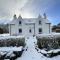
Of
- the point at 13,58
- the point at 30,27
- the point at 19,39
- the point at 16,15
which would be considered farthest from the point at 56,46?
the point at 16,15

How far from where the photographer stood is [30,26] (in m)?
14.6

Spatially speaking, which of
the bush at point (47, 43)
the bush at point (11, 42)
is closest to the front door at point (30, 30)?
the bush at point (11, 42)

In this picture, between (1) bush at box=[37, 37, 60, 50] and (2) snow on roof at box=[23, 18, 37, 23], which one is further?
(2) snow on roof at box=[23, 18, 37, 23]

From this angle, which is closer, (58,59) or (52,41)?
(58,59)

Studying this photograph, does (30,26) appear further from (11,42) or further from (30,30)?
(11,42)

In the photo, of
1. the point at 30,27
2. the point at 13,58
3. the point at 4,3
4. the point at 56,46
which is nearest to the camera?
the point at 13,58

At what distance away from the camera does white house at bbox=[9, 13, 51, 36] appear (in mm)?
14586

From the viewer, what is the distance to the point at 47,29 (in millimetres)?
14805

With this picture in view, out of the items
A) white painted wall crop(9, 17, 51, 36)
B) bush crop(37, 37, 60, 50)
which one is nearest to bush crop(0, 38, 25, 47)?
bush crop(37, 37, 60, 50)

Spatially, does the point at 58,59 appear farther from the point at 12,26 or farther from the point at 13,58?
the point at 12,26

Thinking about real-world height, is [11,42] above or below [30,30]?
below

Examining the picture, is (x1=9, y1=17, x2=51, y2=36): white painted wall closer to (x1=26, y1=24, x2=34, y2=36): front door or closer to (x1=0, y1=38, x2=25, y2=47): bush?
(x1=26, y1=24, x2=34, y2=36): front door

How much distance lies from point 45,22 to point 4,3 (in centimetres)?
719

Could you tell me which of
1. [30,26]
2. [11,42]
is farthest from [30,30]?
[11,42]
